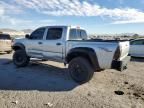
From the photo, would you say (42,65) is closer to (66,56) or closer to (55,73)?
(55,73)

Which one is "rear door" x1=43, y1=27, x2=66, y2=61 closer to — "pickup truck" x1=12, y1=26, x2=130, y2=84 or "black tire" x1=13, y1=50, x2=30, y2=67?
"pickup truck" x1=12, y1=26, x2=130, y2=84

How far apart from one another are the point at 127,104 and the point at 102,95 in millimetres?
931

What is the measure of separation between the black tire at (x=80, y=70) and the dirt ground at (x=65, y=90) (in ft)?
0.78

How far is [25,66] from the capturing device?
37.7 ft

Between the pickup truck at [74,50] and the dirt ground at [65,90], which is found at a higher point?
the pickup truck at [74,50]

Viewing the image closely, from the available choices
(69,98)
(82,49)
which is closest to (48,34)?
(82,49)

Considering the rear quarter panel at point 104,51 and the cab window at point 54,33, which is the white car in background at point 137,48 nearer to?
the cab window at point 54,33

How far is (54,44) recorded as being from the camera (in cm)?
947

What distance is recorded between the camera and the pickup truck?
7.63 meters

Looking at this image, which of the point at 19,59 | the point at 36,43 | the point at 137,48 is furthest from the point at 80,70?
the point at 137,48

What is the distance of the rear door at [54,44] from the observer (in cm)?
925

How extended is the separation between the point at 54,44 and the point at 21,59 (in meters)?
2.70

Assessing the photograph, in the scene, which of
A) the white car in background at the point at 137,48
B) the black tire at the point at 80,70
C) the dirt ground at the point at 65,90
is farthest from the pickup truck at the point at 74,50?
the white car in background at the point at 137,48

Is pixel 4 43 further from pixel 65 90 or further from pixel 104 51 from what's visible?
pixel 104 51
